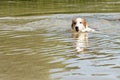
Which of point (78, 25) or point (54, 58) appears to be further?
point (78, 25)

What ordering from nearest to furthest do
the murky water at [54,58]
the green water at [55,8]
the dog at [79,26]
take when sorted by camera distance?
the murky water at [54,58] < the dog at [79,26] < the green water at [55,8]

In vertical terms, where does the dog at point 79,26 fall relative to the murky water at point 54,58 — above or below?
below

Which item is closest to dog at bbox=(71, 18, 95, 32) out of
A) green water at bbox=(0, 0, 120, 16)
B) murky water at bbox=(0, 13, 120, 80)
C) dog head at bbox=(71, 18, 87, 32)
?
dog head at bbox=(71, 18, 87, 32)

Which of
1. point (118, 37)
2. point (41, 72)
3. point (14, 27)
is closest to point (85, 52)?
point (41, 72)

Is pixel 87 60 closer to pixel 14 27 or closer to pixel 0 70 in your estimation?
pixel 0 70

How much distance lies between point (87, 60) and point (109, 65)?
21.6 inches

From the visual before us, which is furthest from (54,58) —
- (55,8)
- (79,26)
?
(55,8)

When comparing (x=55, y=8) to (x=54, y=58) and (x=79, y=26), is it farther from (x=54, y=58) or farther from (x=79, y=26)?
(x=54, y=58)

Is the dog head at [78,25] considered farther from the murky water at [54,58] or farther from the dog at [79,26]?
the murky water at [54,58]

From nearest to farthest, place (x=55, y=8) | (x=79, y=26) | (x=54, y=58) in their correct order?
(x=54, y=58), (x=79, y=26), (x=55, y=8)

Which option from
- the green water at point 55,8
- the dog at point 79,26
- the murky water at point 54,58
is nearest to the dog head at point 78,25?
the dog at point 79,26

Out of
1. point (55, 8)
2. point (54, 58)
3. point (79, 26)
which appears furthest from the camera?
point (55, 8)

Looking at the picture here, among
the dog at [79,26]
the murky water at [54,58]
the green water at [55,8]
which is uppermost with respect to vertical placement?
the murky water at [54,58]

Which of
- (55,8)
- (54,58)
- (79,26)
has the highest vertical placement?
(54,58)
